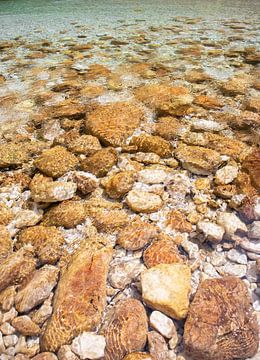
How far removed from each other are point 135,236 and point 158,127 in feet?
7.41

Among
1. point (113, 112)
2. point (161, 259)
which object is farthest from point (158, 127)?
point (161, 259)

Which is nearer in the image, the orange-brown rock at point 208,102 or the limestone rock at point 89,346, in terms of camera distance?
the limestone rock at point 89,346

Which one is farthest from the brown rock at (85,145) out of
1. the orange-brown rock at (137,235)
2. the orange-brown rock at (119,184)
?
the orange-brown rock at (137,235)

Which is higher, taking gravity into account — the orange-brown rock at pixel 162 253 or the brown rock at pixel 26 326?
the orange-brown rock at pixel 162 253

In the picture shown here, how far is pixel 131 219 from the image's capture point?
305 cm

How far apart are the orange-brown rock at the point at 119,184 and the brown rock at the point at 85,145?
0.73 metres

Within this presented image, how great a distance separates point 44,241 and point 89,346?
111 cm

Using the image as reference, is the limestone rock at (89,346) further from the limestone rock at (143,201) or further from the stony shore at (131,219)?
the limestone rock at (143,201)

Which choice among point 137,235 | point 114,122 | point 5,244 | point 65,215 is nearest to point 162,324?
point 137,235

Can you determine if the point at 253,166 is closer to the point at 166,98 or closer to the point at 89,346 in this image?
the point at 166,98

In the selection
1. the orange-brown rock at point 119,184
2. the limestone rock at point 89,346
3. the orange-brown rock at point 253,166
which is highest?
the orange-brown rock at point 253,166

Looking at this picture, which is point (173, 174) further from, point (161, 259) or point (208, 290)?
point (208, 290)

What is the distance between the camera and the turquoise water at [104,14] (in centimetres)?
1254

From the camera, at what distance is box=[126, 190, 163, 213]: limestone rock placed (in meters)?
3.13
